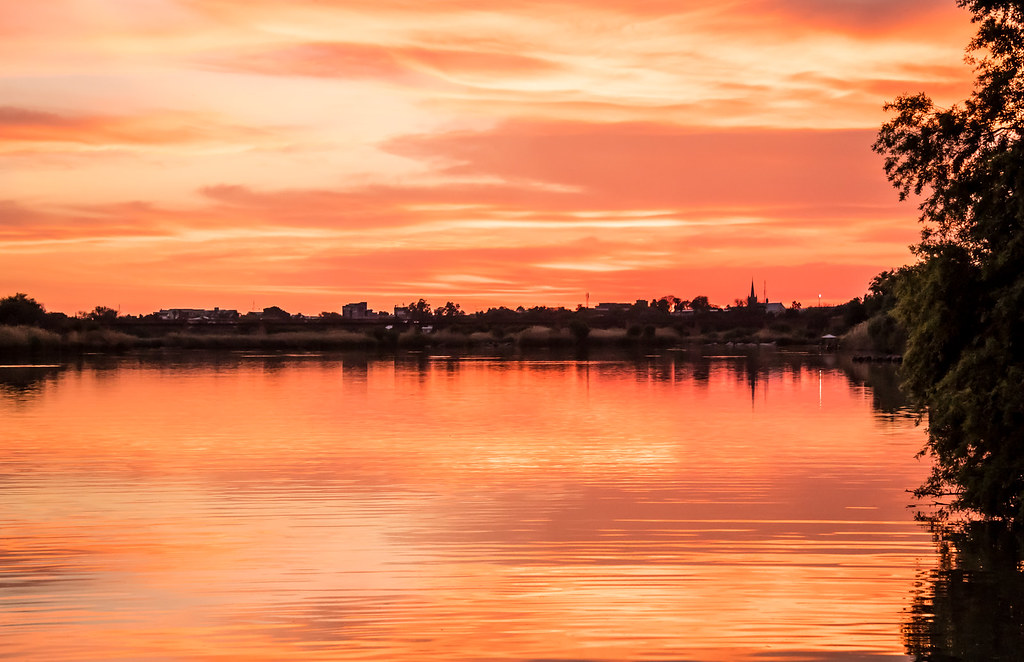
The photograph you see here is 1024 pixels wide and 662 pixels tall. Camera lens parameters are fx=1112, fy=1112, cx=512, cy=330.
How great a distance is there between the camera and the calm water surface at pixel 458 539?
15.2 meters

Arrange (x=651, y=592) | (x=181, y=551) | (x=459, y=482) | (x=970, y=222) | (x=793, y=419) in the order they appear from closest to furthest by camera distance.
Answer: (x=651, y=592) → (x=181, y=551) → (x=970, y=222) → (x=459, y=482) → (x=793, y=419)

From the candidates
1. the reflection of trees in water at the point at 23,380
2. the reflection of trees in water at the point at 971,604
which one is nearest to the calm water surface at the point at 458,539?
the reflection of trees in water at the point at 971,604

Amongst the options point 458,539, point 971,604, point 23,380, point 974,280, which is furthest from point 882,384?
point 971,604

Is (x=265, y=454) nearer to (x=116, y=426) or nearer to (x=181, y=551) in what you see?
(x=116, y=426)

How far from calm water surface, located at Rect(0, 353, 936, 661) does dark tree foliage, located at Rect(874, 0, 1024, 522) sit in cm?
213

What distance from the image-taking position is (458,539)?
72.2 ft

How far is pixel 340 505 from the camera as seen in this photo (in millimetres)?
26125

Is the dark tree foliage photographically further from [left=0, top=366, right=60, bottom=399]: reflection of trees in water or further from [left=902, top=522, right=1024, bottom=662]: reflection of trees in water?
[left=0, top=366, right=60, bottom=399]: reflection of trees in water

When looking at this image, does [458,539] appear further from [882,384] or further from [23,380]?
[23,380]

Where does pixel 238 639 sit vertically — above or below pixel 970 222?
below

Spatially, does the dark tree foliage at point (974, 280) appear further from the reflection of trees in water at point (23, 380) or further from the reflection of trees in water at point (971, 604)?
the reflection of trees in water at point (23, 380)

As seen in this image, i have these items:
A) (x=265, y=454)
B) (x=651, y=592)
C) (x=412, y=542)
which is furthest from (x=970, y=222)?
(x=265, y=454)

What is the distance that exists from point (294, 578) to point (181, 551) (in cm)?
352

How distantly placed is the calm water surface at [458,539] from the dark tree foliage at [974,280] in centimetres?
213
